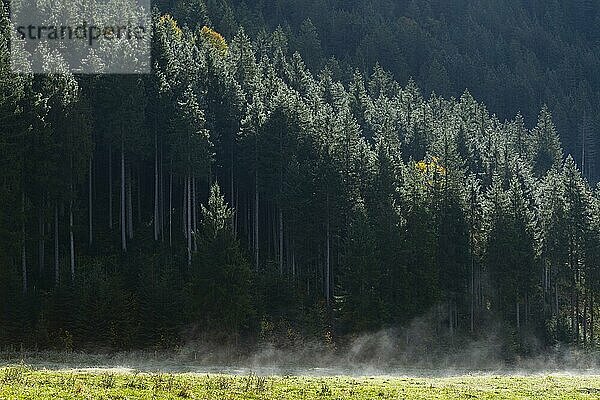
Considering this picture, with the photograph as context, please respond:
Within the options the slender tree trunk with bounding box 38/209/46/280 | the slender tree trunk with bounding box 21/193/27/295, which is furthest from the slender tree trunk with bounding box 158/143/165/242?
the slender tree trunk with bounding box 21/193/27/295

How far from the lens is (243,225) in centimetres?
7444

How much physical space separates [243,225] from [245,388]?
4884cm

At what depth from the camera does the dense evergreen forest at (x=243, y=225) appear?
50.5m

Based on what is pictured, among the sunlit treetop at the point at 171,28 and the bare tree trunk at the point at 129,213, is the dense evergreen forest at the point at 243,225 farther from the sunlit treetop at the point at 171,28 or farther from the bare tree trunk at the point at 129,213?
the sunlit treetop at the point at 171,28

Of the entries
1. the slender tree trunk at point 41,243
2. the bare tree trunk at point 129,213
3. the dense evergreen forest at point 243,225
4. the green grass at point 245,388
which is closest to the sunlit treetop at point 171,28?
the dense evergreen forest at point 243,225

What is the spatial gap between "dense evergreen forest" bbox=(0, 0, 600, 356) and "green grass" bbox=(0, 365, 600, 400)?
21800mm

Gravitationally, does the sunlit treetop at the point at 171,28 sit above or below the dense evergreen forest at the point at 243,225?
above

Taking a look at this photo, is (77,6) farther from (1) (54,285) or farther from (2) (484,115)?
(2) (484,115)

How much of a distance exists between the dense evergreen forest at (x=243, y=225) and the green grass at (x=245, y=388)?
2180 centimetres

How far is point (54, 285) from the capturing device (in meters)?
52.4
